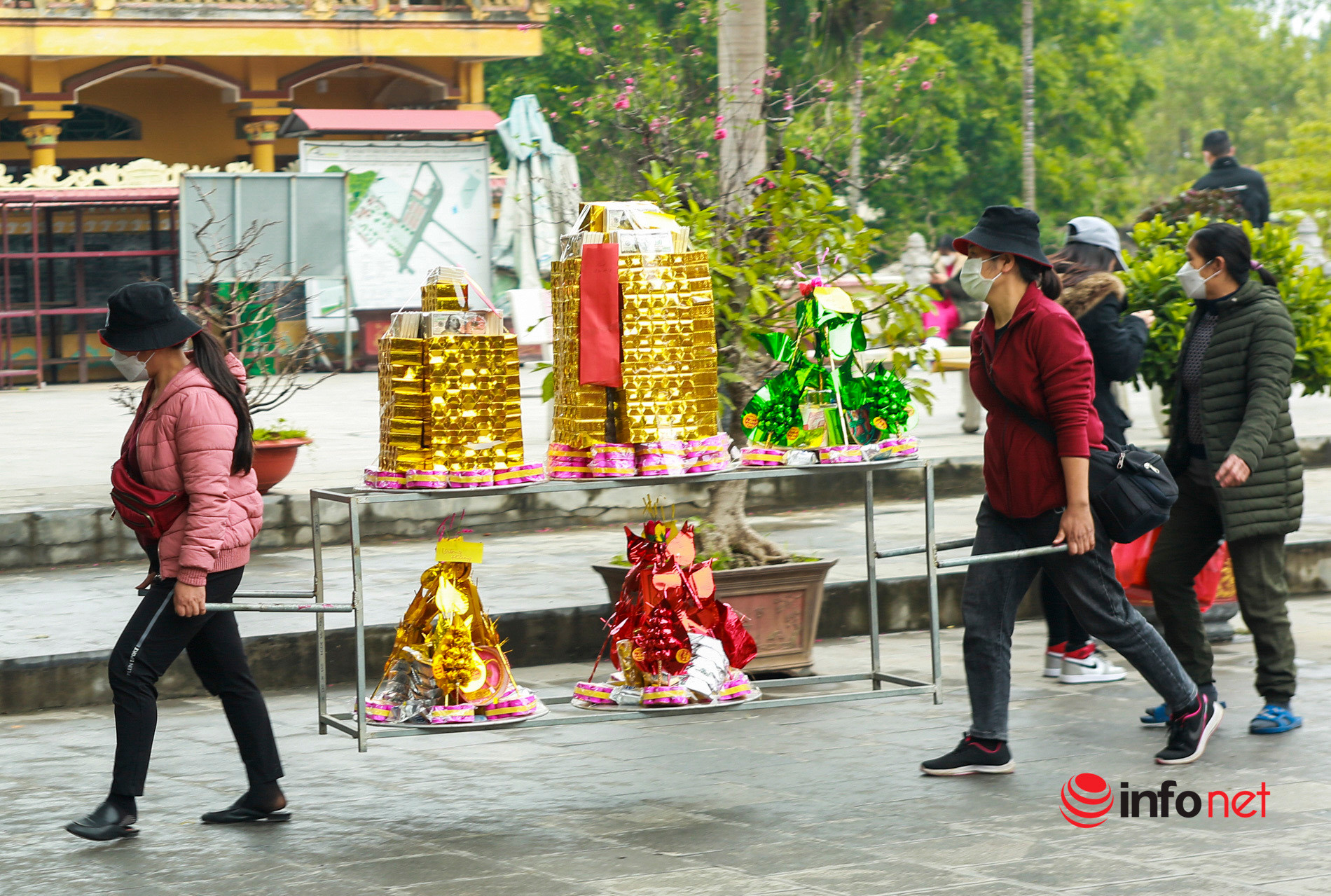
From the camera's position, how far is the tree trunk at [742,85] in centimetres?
916

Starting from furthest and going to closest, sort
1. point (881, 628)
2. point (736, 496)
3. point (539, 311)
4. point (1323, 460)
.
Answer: point (539, 311), point (1323, 460), point (881, 628), point (736, 496)

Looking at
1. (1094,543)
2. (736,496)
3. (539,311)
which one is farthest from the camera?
(539,311)

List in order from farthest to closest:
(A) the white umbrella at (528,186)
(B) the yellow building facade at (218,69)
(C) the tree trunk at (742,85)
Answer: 1. (B) the yellow building facade at (218,69)
2. (A) the white umbrella at (528,186)
3. (C) the tree trunk at (742,85)

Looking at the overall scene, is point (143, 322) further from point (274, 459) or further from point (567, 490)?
point (274, 459)

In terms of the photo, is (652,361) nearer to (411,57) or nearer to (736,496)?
(736,496)

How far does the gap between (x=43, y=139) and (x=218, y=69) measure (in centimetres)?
235

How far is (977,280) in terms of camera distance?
5.28 metres

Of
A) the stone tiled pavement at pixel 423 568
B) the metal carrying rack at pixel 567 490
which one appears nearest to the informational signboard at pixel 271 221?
the stone tiled pavement at pixel 423 568

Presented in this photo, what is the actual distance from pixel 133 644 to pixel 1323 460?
1025 centimetres

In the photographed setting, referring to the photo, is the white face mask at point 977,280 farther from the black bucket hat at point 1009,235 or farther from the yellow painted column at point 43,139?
the yellow painted column at point 43,139

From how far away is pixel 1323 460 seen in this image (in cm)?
1277

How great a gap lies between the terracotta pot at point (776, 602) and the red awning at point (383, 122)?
13.5 meters

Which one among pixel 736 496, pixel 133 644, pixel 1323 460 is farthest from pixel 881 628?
pixel 1323 460

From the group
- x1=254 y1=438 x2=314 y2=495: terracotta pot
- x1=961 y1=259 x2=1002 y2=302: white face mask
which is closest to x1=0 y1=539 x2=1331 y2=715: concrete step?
x1=254 y1=438 x2=314 y2=495: terracotta pot
